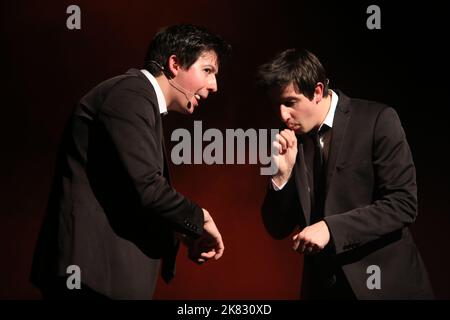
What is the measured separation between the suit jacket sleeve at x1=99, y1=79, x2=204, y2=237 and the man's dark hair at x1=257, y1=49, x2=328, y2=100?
621 millimetres

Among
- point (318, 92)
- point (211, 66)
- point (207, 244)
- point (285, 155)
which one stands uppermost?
point (211, 66)

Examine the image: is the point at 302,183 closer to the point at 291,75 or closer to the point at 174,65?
the point at 291,75

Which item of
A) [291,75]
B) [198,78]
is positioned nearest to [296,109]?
[291,75]

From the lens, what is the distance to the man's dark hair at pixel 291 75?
253 centimetres

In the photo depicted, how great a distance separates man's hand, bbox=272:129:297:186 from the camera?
252 cm

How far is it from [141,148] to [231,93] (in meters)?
1.10

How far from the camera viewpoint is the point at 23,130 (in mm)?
2908

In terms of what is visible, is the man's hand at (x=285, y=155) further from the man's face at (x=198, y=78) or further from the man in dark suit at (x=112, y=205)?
the man in dark suit at (x=112, y=205)

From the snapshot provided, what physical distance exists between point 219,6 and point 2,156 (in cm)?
122

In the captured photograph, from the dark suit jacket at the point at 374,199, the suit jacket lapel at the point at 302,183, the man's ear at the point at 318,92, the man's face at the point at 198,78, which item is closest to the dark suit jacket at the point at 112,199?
the man's face at the point at 198,78

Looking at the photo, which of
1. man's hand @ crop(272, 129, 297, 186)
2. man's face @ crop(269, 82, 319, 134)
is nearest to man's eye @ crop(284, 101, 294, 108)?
man's face @ crop(269, 82, 319, 134)

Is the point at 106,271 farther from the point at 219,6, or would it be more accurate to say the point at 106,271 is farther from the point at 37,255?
the point at 219,6

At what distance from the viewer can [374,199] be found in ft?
7.95

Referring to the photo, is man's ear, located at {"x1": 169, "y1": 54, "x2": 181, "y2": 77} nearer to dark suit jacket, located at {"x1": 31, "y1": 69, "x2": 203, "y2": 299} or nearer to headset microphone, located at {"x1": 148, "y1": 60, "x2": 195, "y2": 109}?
headset microphone, located at {"x1": 148, "y1": 60, "x2": 195, "y2": 109}
